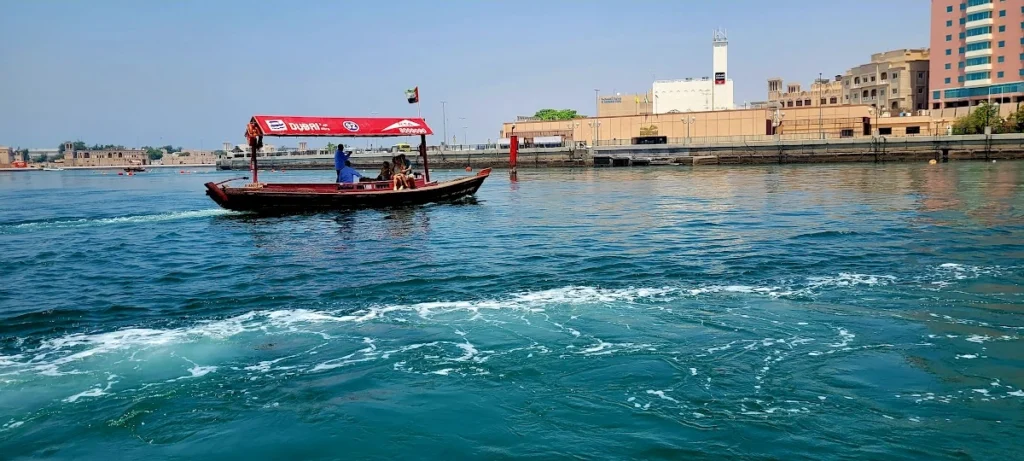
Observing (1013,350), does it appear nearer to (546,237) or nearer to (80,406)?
(80,406)

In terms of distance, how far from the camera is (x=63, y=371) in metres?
8.09

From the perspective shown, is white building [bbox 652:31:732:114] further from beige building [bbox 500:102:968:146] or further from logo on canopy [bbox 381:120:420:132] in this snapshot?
logo on canopy [bbox 381:120:420:132]

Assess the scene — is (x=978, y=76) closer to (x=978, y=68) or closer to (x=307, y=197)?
(x=978, y=68)

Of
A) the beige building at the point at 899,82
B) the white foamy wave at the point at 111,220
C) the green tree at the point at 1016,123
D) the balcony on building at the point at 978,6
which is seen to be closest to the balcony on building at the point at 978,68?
the balcony on building at the point at 978,6

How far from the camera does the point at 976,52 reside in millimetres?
81188

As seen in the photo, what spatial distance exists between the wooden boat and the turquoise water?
744cm

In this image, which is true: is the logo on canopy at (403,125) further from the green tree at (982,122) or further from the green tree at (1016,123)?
the green tree at (1016,123)

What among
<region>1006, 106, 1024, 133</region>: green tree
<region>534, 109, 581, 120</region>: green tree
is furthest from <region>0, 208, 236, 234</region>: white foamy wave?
<region>534, 109, 581, 120</region>: green tree

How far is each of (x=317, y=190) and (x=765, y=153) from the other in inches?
2190

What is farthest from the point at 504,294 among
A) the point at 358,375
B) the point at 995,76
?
the point at 995,76

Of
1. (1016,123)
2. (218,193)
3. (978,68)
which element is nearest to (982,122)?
(1016,123)

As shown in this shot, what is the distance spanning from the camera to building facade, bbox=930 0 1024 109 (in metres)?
78.2

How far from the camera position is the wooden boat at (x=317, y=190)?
25406mm

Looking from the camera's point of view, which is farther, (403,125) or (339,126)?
(403,125)
